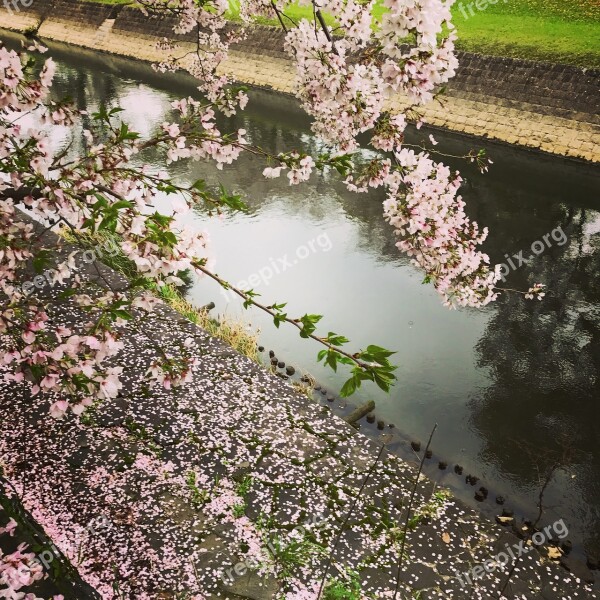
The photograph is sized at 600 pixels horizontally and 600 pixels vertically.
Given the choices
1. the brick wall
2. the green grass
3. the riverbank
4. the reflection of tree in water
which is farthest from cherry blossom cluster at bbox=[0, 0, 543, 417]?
the green grass

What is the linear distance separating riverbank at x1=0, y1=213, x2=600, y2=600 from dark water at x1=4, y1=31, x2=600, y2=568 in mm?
1456

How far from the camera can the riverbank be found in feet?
14.0

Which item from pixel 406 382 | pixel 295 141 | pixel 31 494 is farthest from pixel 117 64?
pixel 31 494

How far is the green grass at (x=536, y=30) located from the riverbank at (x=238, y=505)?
14629 millimetres

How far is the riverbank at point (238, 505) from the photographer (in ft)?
14.0

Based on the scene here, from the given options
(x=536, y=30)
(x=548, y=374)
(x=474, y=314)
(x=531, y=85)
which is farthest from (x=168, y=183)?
(x=536, y=30)

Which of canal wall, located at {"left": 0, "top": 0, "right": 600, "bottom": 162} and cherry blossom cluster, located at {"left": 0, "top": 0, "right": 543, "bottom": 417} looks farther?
canal wall, located at {"left": 0, "top": 0, "right": 600, "bottom": 162}

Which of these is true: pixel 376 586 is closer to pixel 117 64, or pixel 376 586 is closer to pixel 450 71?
pixel 450 71

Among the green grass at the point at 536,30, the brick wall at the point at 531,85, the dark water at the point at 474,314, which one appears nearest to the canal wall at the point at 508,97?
the brick wall at the point at 531,85

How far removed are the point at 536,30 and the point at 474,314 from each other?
13.6 metres

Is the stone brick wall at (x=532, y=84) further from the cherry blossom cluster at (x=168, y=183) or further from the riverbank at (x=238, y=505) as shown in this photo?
the riverbank at (x=238, y=505)

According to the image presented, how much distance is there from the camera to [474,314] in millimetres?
10836

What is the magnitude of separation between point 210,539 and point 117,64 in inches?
1147

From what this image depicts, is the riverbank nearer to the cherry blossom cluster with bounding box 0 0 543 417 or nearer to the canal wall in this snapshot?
the cherry blossom cluster with bounding box 0 0 543 417
